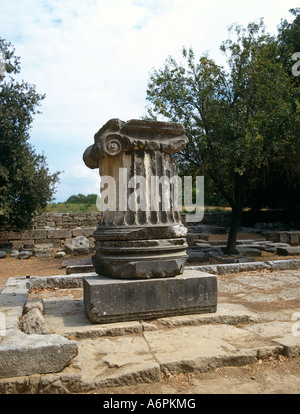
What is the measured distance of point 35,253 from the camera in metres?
13.6

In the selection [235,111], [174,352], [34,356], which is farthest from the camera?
[235,111]

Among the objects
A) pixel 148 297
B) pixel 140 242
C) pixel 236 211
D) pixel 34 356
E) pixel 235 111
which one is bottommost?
pixel 34 356

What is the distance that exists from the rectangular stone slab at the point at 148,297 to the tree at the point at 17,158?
10872mm

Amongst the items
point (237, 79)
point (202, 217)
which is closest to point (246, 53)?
point (237, 79)

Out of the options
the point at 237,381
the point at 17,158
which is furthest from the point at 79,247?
the point at 237,381

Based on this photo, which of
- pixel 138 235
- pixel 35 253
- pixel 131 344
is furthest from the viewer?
pixel 35 253

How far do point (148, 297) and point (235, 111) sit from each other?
768 centimetres

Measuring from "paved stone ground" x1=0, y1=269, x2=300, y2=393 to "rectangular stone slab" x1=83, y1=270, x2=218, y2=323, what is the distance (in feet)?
0.31

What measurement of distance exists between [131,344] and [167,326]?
0.54 metres

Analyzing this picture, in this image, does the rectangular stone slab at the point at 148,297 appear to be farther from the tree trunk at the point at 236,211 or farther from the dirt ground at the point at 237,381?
the tree trunk at the point at 236,211

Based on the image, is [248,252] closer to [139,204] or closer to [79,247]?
[79,247]

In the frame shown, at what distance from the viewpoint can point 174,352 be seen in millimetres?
2900

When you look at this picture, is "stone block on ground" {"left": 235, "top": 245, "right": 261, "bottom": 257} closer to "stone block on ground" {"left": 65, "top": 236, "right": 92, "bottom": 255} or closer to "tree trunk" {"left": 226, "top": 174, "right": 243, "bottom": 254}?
"tree trunk" {"left": 226, "top": 174, "right": 243, "bottom": 254}

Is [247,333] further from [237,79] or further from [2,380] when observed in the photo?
[237,79]
